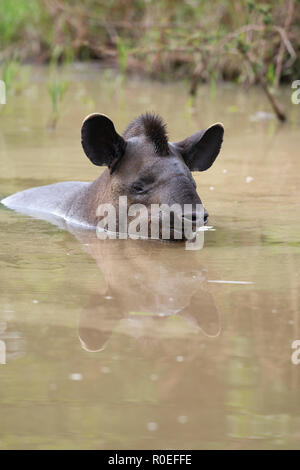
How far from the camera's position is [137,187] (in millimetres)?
5996

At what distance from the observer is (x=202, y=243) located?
19.6ft

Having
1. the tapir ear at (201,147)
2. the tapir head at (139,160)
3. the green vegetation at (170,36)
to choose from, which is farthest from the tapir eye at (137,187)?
the green vegetation at (170,36)

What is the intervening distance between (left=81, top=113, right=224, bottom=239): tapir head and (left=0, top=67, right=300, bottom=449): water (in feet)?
1.07

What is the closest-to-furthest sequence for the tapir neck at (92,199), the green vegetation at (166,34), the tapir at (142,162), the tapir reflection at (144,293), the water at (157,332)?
the water at (157,332) < the tapir reflection at (144,293) < the tapir at (142,162) < the tapir neck at (92,199) < the green vegetation at (166,34)

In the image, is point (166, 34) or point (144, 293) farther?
point (166, 34)

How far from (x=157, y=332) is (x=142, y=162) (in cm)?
203

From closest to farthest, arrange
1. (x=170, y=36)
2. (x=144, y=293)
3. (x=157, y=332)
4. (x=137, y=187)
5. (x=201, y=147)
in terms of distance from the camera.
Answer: (x=157, y=332) < (x=144, y=293) < (x=137, y=187) < (x=201, y=147) < (x=170, y=36)

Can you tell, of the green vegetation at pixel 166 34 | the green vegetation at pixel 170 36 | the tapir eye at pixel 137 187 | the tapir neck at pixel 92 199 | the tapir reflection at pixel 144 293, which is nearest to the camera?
Result: the tapir reflection at pixel 144 293

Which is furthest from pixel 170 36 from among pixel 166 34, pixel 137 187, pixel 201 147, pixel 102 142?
pixel 137 187

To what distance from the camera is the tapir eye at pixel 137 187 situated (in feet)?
19.6

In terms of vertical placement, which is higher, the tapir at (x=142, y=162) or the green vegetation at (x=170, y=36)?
the green vegetation at (x=170, y=36)

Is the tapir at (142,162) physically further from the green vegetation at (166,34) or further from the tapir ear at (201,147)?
the green vegetation at (166,34)

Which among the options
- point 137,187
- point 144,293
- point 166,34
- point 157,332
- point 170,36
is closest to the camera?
point 157,332

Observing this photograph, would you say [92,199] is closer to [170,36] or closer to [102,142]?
[102,142]
